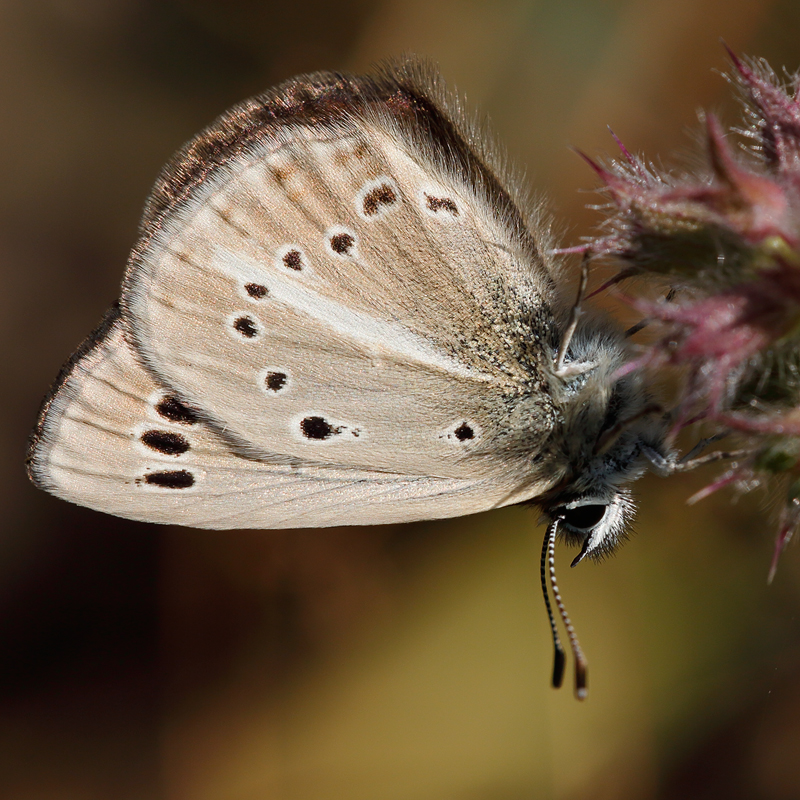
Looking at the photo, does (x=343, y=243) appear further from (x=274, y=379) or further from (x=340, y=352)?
(x=274, y=379)

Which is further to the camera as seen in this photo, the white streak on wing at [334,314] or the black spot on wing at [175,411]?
the black spot on wing at [175,411]

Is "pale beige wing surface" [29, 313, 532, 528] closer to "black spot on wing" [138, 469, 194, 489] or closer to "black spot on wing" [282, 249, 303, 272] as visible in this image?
"black spot on wing" [138, 469, 194, 489]

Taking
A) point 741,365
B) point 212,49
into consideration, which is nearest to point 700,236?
point 741,365

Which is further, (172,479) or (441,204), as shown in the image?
(172,479)

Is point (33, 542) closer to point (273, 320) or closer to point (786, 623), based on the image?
point (273, 320)

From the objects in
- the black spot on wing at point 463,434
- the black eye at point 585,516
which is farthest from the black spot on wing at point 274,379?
the black eye at point 585,516

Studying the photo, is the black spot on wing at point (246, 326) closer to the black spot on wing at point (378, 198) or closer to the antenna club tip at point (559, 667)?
the black spot on wing at point (378, 198)

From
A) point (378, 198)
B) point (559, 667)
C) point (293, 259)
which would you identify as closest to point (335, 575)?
point (559, 667)
